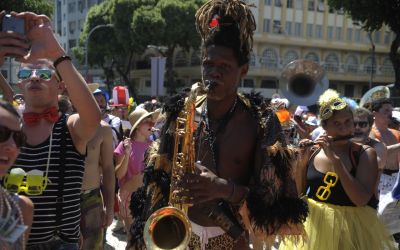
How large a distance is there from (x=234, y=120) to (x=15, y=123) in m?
1.25

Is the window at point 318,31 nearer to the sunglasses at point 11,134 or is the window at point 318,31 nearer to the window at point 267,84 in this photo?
the window at point 267,84

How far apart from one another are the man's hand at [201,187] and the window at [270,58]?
4704 cm

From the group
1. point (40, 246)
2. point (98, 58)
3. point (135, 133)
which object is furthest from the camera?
point (98, 58)

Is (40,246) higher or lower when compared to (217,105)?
lower

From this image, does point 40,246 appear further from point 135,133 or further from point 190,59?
point 190,59

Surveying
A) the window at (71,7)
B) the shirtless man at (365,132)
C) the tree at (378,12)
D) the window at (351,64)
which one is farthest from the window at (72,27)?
the shirtless man at (365,132)

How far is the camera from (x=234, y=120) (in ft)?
9.20

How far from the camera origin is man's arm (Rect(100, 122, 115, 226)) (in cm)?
416

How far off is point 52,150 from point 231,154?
1.08 meters

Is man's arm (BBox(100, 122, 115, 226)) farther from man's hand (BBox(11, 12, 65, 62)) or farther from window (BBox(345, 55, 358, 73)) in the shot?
window (BBox(345, 55, 358, 73))

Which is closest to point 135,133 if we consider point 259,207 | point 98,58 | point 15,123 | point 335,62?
point 259,207

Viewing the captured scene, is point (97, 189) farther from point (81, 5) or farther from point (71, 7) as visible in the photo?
point (71, 7)

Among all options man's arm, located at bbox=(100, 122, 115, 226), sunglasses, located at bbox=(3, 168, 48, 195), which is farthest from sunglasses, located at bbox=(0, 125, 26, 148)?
man's arm, located at bbox=(100, 122, 115, 226)

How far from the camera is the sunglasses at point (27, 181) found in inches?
108
